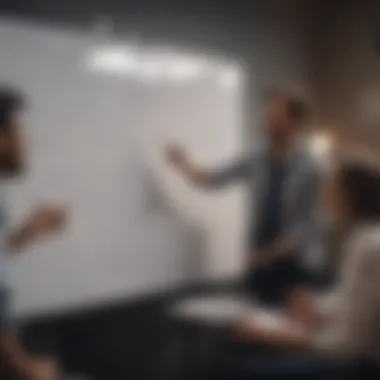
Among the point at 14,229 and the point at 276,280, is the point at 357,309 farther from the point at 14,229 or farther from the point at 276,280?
the point at 14,229

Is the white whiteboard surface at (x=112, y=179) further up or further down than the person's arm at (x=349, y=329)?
further up

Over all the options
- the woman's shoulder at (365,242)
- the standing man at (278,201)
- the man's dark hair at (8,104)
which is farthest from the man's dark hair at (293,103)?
the man's dark hair at (8,104)

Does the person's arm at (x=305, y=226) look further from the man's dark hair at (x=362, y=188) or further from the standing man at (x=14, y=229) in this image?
the standing man at (x=14, y=229)

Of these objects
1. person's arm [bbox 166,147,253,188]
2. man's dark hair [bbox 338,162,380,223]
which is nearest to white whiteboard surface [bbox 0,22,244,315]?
person's arm [bbox 166,147,253,188]

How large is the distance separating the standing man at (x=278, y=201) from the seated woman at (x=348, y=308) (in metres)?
0.03

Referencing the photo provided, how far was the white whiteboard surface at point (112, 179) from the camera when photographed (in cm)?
67

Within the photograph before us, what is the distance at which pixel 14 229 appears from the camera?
26.4 inches

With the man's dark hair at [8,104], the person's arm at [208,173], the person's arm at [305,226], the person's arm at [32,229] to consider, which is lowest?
the person's arm at [32,229]

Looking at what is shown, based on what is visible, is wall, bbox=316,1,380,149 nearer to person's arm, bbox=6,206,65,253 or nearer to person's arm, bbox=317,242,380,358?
person's arm, bbox=317,242,380,358

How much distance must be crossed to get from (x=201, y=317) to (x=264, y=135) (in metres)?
0.20

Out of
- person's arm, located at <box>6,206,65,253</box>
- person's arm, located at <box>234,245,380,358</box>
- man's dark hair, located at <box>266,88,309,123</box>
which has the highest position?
man's dark hair, located at <box>266,88,309,123</box>

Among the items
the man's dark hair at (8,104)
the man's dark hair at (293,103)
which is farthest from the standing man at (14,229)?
the man's dark hair at (293,103)

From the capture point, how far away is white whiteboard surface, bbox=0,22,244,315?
67cm

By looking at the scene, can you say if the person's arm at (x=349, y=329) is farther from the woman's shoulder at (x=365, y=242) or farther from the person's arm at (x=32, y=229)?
the person's arm at (x=32, y=229)
